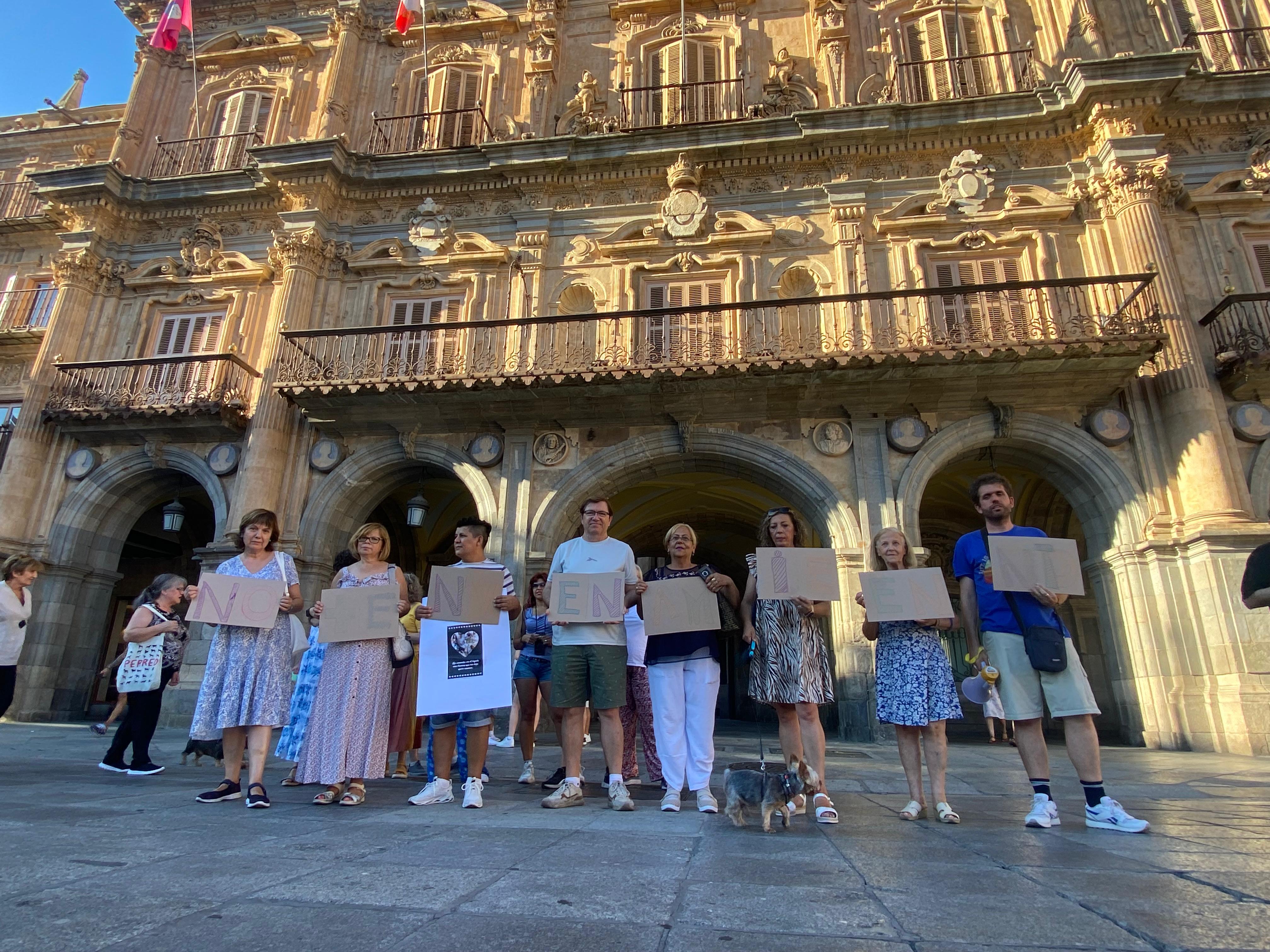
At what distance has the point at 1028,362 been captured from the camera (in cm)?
980

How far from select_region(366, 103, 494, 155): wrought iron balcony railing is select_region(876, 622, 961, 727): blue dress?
528 inches

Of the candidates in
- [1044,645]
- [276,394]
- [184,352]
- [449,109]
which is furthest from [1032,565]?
[449,109]

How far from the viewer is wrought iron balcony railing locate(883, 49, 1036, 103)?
13.0m

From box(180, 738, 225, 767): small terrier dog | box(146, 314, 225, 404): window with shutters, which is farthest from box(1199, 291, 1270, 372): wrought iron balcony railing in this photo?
box(146, 314, 225, 404): window with shutters

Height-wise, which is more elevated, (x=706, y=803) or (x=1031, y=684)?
(x=1031, y=684)

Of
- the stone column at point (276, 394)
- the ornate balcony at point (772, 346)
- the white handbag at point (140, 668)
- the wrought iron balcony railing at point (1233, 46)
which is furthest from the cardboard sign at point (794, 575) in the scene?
the wrought iron balcony railing at point (1233, 46)

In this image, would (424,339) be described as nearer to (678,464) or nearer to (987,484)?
(678,464)

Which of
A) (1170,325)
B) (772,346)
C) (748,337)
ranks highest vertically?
(748,337)

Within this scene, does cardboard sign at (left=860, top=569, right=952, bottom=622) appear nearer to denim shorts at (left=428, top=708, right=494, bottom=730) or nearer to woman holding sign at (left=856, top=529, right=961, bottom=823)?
woman holding sign at (left=856, top=529, right=961, bottom=823)

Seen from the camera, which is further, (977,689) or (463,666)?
(463,666)

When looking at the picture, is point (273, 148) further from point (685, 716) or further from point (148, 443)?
point (685, 716)

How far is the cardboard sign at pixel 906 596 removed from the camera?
3.81 metres

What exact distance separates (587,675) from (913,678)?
5.80ft

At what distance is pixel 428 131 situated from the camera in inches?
574
